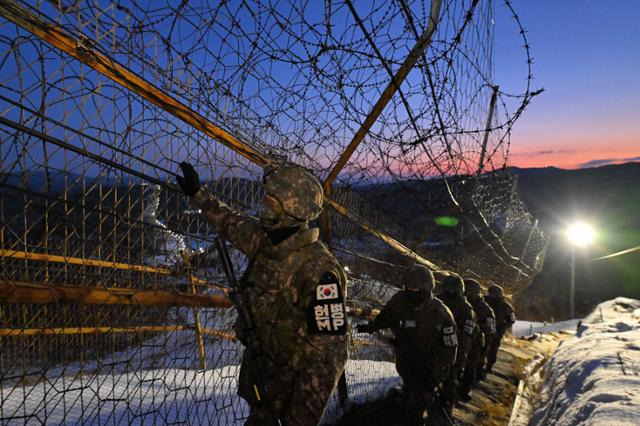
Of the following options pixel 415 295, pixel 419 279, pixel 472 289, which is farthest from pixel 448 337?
pixel 472 289

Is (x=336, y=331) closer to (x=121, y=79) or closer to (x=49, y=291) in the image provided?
(x=49, y=291)

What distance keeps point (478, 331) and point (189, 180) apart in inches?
228

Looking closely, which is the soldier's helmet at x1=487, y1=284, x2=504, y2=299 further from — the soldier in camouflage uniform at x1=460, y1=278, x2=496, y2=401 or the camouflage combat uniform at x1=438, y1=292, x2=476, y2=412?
the camouflage combat uniform at x1=438, y1=292, x2=476, y2=412

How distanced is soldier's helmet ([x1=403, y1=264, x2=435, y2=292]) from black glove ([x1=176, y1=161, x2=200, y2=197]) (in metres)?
2.65

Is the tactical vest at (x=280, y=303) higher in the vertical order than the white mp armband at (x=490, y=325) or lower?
higher

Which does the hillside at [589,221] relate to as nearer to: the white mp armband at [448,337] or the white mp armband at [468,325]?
the white mp armband at [468,325]

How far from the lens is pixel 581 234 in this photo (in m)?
43.4

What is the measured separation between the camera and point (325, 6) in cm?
218

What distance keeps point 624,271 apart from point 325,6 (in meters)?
40.3

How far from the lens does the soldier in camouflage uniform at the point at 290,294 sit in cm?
175

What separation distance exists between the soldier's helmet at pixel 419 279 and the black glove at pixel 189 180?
8.69 ft

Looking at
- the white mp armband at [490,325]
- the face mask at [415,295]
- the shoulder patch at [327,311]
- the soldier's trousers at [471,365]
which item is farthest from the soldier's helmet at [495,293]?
the shoulder patch at [327,311]

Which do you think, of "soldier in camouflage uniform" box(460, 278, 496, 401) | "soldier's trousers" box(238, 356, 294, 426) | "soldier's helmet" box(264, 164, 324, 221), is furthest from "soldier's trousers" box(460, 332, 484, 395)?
"soldier's helmet" box(264, 164, 324, 221)

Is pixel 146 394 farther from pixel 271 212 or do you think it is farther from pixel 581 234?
pixel 581 234
